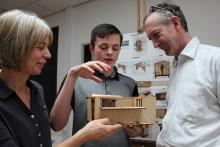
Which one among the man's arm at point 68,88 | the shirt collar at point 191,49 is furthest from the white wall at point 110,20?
the man's arm at point 68,88

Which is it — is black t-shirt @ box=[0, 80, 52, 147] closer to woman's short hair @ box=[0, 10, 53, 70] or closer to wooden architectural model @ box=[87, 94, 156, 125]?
woman's short hair @ box=[0, 10, 53, 70]

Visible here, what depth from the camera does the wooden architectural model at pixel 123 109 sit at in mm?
1046

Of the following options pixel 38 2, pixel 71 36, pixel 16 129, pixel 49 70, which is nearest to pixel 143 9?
pixel 71 36

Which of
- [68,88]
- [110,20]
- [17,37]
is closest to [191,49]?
[68,88]

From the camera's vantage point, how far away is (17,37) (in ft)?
2.78

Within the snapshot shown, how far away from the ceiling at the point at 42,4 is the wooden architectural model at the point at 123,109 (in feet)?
7.55

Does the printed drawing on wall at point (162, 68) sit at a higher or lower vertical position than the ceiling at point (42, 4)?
lower

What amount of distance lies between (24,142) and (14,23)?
0.40 metres

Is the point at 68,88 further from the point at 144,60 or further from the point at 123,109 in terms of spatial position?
the point at 144,60

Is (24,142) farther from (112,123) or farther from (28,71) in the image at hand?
(112,123)

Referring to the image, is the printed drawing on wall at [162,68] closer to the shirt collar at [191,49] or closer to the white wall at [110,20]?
the white wall at [110,20]

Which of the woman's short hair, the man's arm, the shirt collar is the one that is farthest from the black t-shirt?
the shirt collar

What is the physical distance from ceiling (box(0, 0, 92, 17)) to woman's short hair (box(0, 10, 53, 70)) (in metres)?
2.36

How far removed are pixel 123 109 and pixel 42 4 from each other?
2.63m
